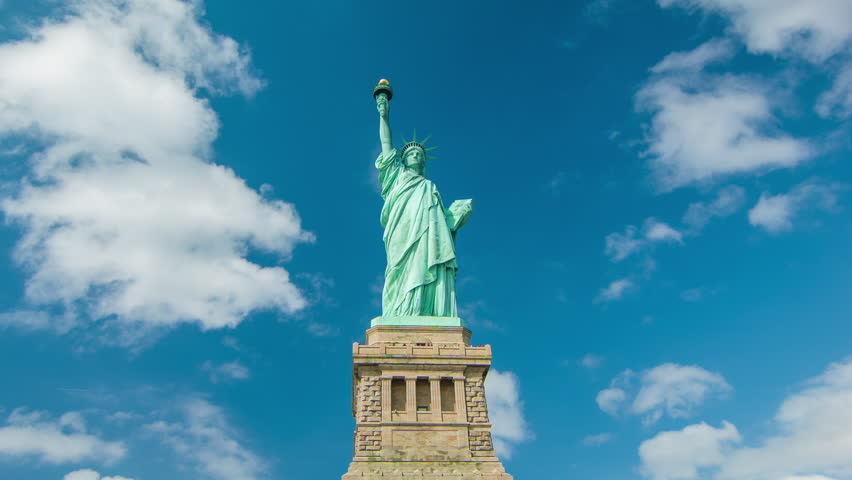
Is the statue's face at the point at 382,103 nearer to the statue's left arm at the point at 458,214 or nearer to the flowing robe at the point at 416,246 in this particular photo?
the flowing robe at the point at 416,246

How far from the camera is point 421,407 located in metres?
26.5

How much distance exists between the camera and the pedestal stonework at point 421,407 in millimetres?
24891

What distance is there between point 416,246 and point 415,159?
17.1ft

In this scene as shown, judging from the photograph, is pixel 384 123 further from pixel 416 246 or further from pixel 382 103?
pixel 416 246

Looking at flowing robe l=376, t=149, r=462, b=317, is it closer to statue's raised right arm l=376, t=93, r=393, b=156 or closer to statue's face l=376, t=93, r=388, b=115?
statue's raised right arm l=376, t=93, r=393, b=156

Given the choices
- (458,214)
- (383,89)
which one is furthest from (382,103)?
(458,214)

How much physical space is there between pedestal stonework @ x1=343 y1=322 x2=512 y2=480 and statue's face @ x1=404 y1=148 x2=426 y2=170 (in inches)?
356

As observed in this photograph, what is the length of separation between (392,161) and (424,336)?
9503mm

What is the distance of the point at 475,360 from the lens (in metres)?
27.4

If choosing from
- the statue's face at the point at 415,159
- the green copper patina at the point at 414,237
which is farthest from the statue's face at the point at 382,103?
the statue's face at the point at 415,159

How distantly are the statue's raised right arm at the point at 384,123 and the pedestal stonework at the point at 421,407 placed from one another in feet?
32.1

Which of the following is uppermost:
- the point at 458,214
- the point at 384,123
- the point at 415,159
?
the point at 384,123

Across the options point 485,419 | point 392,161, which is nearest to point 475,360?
point 485,419

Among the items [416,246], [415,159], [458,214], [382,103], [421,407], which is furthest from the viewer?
[382,103]
